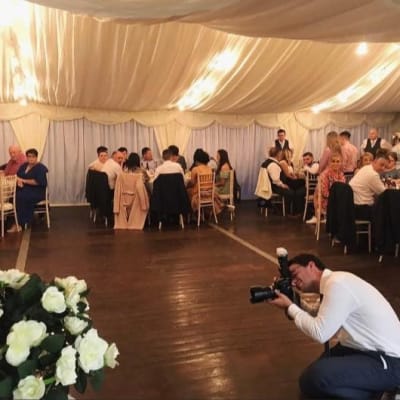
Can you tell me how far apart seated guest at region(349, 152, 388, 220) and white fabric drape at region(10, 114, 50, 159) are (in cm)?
638

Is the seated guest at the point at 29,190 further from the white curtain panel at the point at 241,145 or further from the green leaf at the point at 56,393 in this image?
the green leaf at the point at 56,393

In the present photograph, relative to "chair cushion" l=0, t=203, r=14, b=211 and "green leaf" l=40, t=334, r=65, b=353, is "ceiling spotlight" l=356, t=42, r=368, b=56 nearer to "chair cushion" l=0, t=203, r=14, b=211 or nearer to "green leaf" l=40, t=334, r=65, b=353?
"chair cushion" l=0, t=203, r=14, b=211

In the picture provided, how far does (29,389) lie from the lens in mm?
1105

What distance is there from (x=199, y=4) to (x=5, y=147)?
7.30 metres

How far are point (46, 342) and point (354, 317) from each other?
1464 millimetres

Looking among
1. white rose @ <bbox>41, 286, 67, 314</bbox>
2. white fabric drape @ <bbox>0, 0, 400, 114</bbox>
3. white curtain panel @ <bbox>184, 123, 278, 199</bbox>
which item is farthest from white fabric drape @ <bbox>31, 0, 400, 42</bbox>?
white curtain panel @ <bbox>184, 123, 278, 199</bbox>

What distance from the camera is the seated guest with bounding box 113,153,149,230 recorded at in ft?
23.0

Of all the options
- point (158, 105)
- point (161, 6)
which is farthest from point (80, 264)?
point (158, 105)

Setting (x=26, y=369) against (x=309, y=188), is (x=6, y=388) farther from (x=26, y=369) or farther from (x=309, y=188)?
(x=309, y=188)

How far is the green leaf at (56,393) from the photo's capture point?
1214 mm

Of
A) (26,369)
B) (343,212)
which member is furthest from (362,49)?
(26,369)

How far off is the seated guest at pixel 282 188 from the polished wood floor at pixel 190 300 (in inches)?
39.1

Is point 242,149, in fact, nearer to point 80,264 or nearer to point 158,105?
point 158,105

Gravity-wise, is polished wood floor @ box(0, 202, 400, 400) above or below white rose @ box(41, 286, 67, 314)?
below
